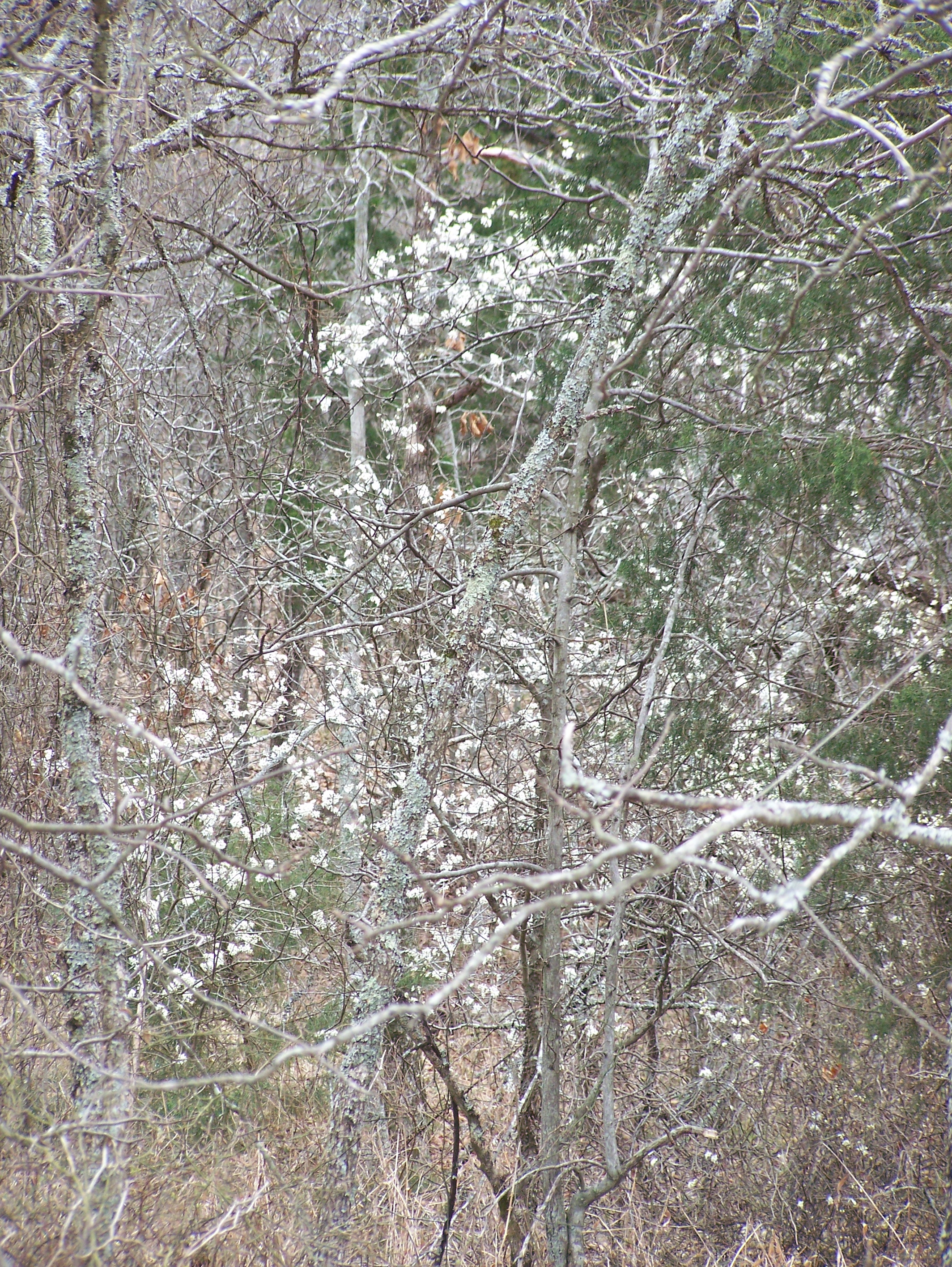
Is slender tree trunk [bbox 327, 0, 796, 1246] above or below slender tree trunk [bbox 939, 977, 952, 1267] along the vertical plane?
above

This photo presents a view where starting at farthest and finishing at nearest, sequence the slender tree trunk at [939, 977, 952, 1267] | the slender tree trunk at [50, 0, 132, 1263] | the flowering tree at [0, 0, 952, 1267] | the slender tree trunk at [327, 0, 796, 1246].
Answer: the slender tree trunk at [327, 0, 796, 1246] → the flowering tree at [0, 0, 952, 1267] → the slender tree trunk at [939, 977, 952, 1267] → the slender tree trunk at [50, 0, 132, 1263]

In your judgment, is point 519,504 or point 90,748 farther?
point 519,504

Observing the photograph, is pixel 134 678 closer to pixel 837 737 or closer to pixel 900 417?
pixel 837 737

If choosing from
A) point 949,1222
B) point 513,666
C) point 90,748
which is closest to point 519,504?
point 513,666

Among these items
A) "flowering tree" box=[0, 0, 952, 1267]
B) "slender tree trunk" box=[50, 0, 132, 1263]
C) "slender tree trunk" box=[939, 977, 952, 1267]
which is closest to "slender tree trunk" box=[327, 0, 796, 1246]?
"flowering tree" box=[0, 0, 952, 1267]

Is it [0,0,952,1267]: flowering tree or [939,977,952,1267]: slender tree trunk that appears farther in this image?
[0,0,952,1267]: flowering tree

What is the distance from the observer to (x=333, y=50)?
6.42 meters

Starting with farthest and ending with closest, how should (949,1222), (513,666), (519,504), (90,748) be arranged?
(513,666) → (519,504) → (949,1222) → (90,748)

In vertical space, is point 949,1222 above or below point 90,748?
below

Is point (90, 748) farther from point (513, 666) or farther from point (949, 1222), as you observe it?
point (949, 1222)

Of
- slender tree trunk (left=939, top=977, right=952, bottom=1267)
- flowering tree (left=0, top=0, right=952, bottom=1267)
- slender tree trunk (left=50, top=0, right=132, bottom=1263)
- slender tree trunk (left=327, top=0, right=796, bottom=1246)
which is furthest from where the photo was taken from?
slender tree trunk (left=327, top=0, right=796, bottom=1246)

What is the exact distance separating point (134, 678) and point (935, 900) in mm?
4733

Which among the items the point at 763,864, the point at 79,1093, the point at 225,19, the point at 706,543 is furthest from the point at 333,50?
the point at 79,1093

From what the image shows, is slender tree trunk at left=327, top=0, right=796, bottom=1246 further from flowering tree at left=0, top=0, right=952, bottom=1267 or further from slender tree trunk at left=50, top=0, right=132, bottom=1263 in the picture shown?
slender tree trunk at left=50, top=0, right=132, bottom=1263
